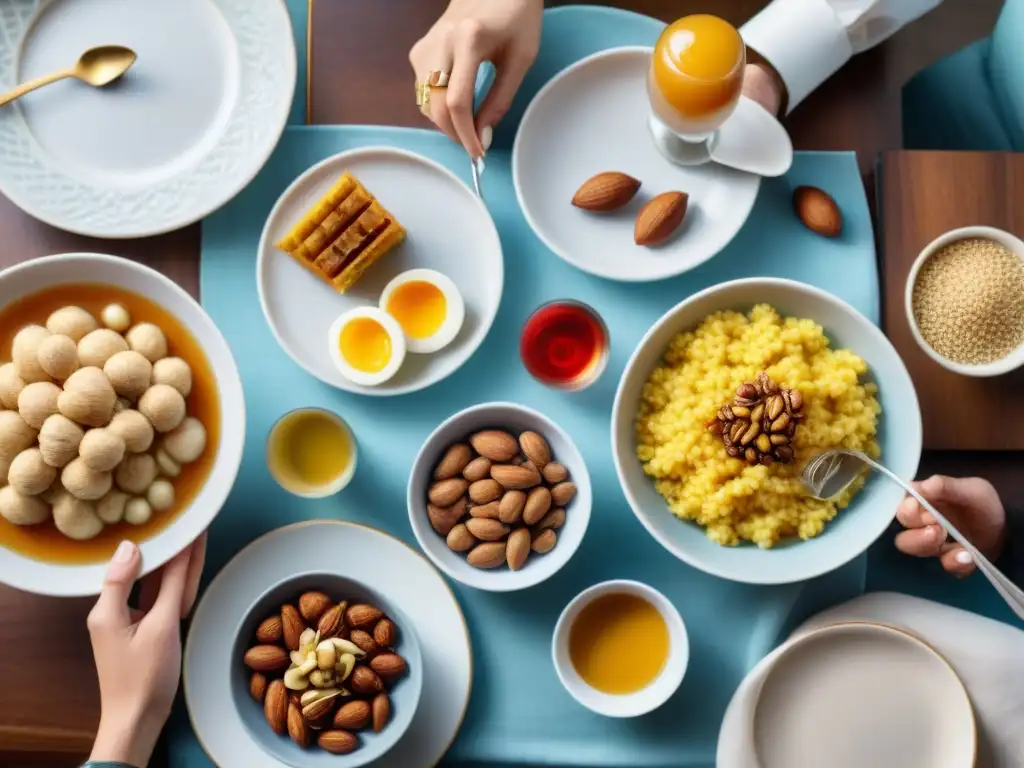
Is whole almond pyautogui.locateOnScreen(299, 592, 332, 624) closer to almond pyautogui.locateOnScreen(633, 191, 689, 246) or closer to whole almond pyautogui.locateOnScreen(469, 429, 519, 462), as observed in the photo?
whole almond pyautogui.locateOnScreen(469, 429, 519, 462)

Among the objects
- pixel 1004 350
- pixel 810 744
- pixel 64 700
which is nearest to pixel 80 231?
pixel 64 700

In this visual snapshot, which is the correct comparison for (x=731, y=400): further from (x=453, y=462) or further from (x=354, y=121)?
(x=354, y=121)

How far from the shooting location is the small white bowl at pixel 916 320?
1.08m

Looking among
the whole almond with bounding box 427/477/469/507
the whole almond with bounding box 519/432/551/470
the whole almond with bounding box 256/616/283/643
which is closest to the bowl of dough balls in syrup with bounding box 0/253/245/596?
the whole almond with bounding box 256/616/283/643

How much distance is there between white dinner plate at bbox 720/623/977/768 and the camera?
88cm

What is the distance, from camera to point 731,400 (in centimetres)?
105

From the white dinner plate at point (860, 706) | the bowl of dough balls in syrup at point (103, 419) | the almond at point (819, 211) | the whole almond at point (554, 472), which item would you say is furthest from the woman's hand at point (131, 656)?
the almond at point (819, 211)

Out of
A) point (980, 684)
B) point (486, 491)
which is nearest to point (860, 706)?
point (980, 684)

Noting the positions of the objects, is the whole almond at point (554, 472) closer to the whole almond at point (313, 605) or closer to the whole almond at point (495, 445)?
the whole almond at point (495, 445)

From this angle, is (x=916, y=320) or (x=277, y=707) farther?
(x=916, y=320)

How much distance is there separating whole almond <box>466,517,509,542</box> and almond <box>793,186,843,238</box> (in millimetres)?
572

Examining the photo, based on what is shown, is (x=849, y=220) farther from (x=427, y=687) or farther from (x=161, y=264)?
(x=161, y=264)

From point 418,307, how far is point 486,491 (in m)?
0.27

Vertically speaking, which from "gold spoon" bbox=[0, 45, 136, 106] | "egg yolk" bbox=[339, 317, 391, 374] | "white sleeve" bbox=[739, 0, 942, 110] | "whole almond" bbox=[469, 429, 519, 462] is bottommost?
"whole almond" bbox=[469, 429, 519, 462]
